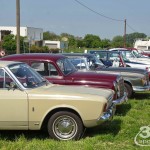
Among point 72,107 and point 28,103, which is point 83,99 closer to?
point 72,107

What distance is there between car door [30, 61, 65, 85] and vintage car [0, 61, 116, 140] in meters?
2.27

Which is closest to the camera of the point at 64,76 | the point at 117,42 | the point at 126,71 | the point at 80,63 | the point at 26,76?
the point at 26,76

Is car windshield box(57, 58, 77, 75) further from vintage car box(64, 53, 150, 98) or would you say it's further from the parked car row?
the parked car row

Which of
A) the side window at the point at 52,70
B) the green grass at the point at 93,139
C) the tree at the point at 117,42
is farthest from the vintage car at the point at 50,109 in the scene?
the tree at the point at 117,42

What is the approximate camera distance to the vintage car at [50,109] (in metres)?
6.24

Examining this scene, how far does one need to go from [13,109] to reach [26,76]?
835 millimetres

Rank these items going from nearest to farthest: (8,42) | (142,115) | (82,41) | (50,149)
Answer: (50,149) < (142,115) < (8,42) < (82,41)

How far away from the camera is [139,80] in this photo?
11.3 m

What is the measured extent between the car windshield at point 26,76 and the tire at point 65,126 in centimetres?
80

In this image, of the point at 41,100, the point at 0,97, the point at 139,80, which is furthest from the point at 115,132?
the point at 139,80

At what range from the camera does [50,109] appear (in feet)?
20.6

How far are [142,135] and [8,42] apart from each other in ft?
187

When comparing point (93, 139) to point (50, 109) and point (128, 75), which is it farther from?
point (128, 75)

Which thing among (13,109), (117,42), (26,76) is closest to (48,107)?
(13,109)
